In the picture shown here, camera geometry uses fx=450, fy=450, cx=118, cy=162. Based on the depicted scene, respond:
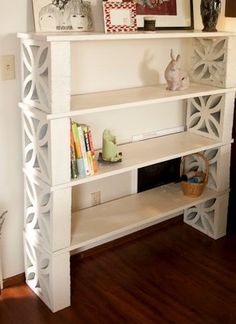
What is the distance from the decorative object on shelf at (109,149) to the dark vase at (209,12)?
88 centimetres

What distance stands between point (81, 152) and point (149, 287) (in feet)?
2.86

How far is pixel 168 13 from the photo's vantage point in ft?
8.75

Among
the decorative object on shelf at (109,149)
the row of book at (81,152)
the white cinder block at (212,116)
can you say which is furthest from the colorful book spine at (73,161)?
the white cinder block at (212,116)

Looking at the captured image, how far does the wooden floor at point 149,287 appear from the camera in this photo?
227 cm

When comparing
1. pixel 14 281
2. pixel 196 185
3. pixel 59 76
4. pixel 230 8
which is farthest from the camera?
pixel 230 8

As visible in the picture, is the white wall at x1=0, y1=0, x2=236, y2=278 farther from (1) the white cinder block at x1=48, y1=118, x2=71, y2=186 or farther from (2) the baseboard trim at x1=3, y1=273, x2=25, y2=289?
(1) the white cinder block at x1=48, y1=118, x2=71, y2=186

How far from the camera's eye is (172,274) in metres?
2.63

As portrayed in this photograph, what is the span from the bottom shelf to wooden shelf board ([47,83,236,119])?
68cm

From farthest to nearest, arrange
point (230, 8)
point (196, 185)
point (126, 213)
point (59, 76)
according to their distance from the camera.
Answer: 1. point (230, 8)
2. point (196, 185)
3. point (126, 213)
4. point (59, 76)

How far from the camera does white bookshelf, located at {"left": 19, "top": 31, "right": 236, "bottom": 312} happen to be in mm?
2043

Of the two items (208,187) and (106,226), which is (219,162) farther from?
(106,226)

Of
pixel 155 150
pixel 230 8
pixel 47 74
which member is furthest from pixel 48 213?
pixel 230 8

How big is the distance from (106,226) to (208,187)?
87cm

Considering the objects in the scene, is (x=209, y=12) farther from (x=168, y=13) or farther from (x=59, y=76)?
(x=59, y=76)
